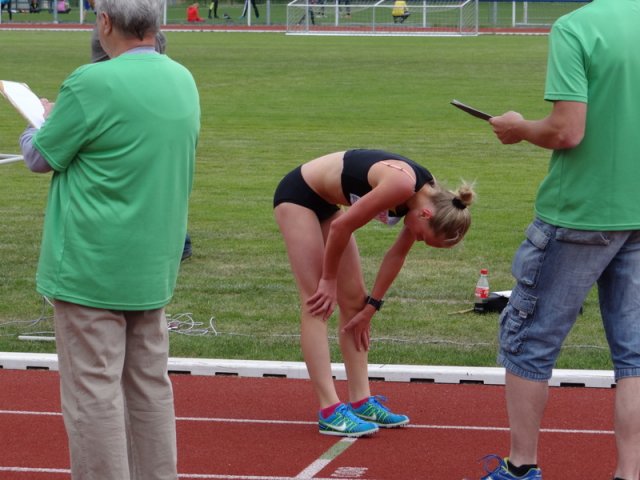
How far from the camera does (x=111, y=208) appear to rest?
449cm

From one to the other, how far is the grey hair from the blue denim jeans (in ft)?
5.30

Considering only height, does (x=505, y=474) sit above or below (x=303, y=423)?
above

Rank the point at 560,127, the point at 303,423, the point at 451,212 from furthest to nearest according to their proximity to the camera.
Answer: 1. the point at 303,423
2. the point at 451,212
3. the point at 560,127

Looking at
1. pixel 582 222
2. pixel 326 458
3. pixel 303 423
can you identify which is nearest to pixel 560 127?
pixel 582 222

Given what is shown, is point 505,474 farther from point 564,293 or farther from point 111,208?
point 111,208

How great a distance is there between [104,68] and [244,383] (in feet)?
9.98

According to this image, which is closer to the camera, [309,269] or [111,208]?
[111,208]

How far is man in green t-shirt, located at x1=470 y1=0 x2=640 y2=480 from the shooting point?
15.8 ft

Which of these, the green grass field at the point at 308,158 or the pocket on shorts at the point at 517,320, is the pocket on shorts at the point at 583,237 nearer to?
the pocket on shorts at the point at 517,320

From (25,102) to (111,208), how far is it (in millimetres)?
622

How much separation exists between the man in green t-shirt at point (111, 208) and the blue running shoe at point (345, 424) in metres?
1.63

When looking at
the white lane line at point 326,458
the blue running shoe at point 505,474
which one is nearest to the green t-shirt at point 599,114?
A: the blue running shoe at point 505,474

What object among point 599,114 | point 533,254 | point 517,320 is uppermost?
point 599,114

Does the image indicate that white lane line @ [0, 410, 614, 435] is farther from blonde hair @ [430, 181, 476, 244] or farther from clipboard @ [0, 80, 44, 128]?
clipboard @ [0, 80, 44, 128]
